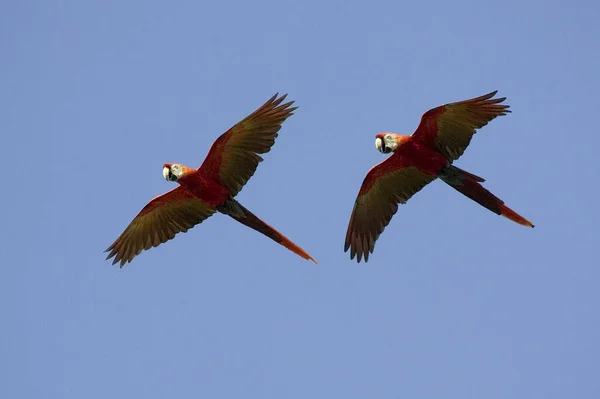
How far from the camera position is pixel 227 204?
765 inches

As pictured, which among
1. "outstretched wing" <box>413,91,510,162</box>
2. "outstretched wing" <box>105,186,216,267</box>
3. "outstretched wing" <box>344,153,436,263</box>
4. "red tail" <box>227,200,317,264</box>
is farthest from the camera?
"outstretched wing" <box>344,153,436,263</box>

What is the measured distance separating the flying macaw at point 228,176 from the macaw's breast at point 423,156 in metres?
1.93

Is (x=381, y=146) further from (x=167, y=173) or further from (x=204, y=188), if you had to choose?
(x=167, y=173)

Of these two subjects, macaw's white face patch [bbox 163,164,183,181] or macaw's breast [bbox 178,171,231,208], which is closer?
macaw's white face patch [bbox 163,164,183,181]

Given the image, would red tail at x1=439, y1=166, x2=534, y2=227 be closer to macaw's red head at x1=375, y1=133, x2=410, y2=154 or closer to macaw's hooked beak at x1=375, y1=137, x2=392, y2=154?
macaw's red head at x1=375, y1=133, x2=410, y2=154

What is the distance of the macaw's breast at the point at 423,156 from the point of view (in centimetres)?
1942

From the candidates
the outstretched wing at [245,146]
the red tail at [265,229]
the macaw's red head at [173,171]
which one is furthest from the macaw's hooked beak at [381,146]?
the macaw's red head at [173,171]

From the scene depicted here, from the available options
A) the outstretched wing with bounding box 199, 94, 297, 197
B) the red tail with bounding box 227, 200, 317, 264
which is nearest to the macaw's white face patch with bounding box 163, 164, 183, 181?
the outstretched wing with bounding box 199, 94, 297, 197

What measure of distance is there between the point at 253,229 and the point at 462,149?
354cm

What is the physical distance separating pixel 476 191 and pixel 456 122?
1187mm

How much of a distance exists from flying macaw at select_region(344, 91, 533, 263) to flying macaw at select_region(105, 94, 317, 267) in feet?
5.08

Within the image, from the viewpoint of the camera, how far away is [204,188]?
1930 cm

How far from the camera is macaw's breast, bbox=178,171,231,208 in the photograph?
19.2 metres

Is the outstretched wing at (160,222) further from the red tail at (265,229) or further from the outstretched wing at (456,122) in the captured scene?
the outstretched wing at (456,122)
